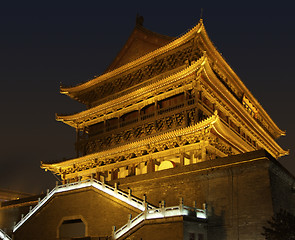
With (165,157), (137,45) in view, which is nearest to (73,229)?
(165,157)

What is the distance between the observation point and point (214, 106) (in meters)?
24.2

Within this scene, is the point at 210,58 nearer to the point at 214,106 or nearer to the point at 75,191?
the point at 214,106

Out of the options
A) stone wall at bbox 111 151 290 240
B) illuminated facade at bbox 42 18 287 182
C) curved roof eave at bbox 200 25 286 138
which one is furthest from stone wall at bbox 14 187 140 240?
curved roof eave at bbox 200 25 286 138

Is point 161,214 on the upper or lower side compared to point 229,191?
lower

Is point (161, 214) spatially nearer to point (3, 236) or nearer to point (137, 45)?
point (3, 236)

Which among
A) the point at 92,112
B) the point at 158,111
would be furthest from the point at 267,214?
the point at 92,112

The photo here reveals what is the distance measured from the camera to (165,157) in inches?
871

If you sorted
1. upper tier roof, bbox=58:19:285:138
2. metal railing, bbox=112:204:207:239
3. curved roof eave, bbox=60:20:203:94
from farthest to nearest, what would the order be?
1. upper tier roof, bbox=58:19:285:138
2. curved roof eave, bbox=60:20:203:94
3. metal railing, bbox=112:204:207:239

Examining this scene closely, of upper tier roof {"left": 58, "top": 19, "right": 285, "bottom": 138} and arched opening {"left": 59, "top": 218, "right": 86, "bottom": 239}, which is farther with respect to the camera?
upper tier roof {"left": 58, "top": 19, "right": 285, "bottom": 138}

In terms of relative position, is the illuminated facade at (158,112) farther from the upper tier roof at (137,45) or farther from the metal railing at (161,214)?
the metal railing at (161,214)

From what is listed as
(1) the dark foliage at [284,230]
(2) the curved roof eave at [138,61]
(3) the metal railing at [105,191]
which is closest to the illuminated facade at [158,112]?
(2) the curved roof eave at [138,61]

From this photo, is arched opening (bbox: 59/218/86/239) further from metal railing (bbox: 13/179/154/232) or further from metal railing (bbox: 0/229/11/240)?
metal railing (bbox: 0/229/11/240)

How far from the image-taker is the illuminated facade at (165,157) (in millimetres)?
14734

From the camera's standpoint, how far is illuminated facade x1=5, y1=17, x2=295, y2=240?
48.3 ft
